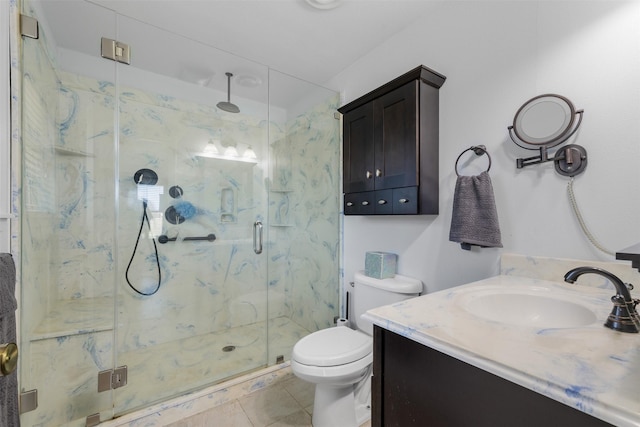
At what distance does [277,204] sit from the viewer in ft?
7.34

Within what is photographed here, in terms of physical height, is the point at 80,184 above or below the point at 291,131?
below

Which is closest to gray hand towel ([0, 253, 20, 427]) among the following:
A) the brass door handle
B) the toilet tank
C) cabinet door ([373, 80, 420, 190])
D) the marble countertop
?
the brass door handle

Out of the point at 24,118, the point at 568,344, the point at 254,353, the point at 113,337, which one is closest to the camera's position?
the point at 568,344

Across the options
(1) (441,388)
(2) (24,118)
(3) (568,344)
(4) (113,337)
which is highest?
(2) (24,118)

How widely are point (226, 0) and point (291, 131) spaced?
3.20 ft

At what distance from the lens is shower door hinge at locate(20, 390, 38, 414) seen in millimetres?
1252

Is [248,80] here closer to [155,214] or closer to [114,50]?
[114,50]

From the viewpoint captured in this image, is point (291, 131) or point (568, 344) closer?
point (568, 344)

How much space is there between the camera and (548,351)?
Result: 0.56 metres

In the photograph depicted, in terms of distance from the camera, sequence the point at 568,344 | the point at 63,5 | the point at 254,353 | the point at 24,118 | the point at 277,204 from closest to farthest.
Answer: the point at 568,344, the point at 24,118, the point at 63,5, the point at 254,353, the point at 277,204

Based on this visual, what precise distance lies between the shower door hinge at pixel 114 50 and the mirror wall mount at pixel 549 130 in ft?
6.93

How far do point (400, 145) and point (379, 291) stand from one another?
865 mm

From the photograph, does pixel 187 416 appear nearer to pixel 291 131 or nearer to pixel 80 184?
pixel 80 184

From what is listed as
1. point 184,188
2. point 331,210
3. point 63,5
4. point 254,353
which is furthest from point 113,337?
point 63,5
